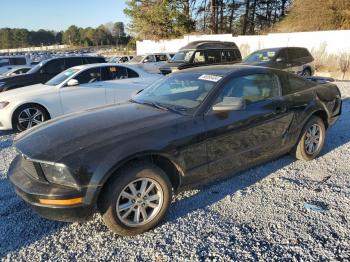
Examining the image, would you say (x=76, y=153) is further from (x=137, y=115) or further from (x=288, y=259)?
(x=288, y=259)

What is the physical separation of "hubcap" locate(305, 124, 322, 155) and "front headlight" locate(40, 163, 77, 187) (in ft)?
11.4

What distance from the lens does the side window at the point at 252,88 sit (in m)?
3.88

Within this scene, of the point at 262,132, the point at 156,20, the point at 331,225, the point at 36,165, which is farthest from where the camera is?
the point at 156,20

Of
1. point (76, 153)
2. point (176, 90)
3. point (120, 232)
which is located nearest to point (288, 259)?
point (120, 232)

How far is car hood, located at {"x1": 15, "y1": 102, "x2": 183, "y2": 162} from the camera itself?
2.95 meters

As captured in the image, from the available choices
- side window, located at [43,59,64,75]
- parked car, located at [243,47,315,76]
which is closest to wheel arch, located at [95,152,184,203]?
side window, located at [43,59,64,75]

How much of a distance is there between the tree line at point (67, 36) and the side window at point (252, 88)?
317 ft

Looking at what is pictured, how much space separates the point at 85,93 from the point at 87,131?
452 centimetres

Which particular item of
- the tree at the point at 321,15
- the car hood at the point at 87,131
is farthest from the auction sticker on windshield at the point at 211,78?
the tree at the point at 321,15

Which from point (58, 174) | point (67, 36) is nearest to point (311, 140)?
point (58, 174)

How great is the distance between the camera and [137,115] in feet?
11.8

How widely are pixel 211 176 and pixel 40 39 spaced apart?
13985cm

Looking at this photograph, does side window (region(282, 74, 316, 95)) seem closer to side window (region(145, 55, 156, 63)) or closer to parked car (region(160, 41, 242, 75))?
parked car (region(160, 41, 242, 75))

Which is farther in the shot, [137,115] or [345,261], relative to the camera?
[137,115]
